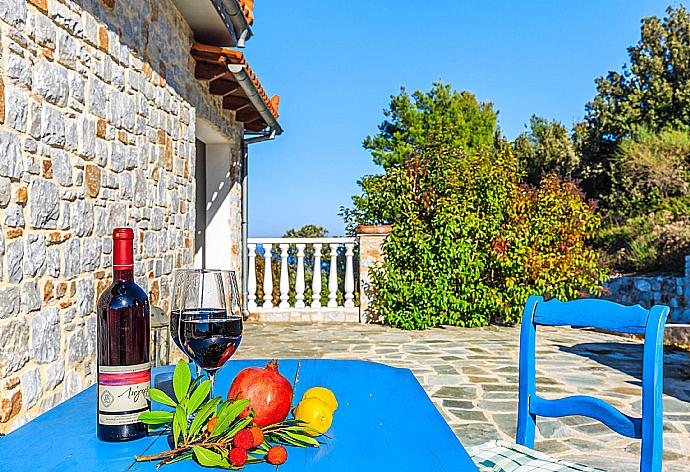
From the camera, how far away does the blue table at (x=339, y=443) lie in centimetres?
111

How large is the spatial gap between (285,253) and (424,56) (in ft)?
68.8

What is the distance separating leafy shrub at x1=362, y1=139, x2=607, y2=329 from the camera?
7789 millimetres

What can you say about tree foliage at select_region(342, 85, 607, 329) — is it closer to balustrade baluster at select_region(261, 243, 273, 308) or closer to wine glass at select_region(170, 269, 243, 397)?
balustrade baluster at select_region(261, 243, 273, 308)

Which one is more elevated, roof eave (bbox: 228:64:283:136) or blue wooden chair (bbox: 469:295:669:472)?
roof eave (bbox: 228:64:283:136)

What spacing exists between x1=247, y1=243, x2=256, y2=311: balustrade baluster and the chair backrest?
6.56 metres

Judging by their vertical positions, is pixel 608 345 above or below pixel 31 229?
below

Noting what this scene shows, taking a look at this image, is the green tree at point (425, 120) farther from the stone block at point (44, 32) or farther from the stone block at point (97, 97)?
the stone block at point (44, 32)

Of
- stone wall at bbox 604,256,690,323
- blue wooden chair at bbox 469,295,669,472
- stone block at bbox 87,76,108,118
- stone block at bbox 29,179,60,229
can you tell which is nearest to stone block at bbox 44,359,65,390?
stone block at bbox 29,179,60,229

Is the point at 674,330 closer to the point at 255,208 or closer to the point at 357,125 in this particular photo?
the point at 255,208

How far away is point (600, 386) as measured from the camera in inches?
188

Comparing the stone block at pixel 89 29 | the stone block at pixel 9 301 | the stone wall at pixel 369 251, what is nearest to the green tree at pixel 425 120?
the stone wall at pixel 369 251

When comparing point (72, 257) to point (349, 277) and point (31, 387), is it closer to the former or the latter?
point (31, 387)

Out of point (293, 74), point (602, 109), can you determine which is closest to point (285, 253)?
point (293, 74)

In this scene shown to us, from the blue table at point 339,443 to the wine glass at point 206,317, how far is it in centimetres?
18
